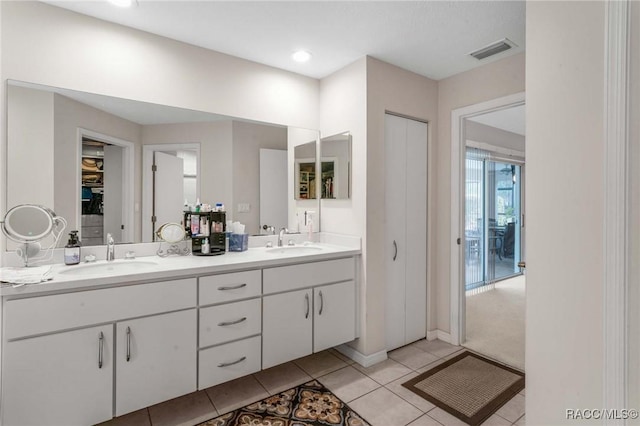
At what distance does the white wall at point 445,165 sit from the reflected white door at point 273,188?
4.67 feet

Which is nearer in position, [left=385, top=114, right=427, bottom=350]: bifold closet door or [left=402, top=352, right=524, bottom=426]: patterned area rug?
[left=402, top=352, right=524, bottom=426]: patterned area rug

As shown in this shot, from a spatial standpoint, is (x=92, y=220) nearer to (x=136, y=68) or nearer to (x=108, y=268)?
(x=108, y=268)

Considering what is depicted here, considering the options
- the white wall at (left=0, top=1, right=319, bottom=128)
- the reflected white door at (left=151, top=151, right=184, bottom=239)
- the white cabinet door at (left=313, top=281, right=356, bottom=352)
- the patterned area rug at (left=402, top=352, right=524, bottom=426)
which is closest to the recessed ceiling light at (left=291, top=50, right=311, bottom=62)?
the white wall at (left=0, top=1, right=319, bottom=128)

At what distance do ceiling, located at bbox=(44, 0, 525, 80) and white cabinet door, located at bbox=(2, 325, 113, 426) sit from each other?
6.16 feet

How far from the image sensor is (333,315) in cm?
237

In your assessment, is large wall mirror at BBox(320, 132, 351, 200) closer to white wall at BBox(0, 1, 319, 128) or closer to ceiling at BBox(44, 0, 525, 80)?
white wall at BBox(0, 1, 319, 128)

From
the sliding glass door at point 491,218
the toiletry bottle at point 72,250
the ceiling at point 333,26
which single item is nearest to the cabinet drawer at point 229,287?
the toiletry bottle at point 72,250

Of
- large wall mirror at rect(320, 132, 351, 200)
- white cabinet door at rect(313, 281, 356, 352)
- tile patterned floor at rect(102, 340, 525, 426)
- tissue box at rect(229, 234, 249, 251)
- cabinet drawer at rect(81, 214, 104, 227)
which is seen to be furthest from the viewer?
large wall mirror at rect(320, 132, 351, 200)

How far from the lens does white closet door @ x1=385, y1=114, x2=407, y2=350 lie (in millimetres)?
2641

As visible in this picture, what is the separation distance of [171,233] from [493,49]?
2764 mm

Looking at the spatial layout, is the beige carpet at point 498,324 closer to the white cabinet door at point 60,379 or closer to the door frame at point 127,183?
the white cabinet door at point 60,379

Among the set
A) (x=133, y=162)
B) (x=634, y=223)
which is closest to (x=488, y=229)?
(x=634, y=223)

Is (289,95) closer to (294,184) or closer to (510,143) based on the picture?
(294,184)

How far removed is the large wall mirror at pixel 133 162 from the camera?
1781 mm
